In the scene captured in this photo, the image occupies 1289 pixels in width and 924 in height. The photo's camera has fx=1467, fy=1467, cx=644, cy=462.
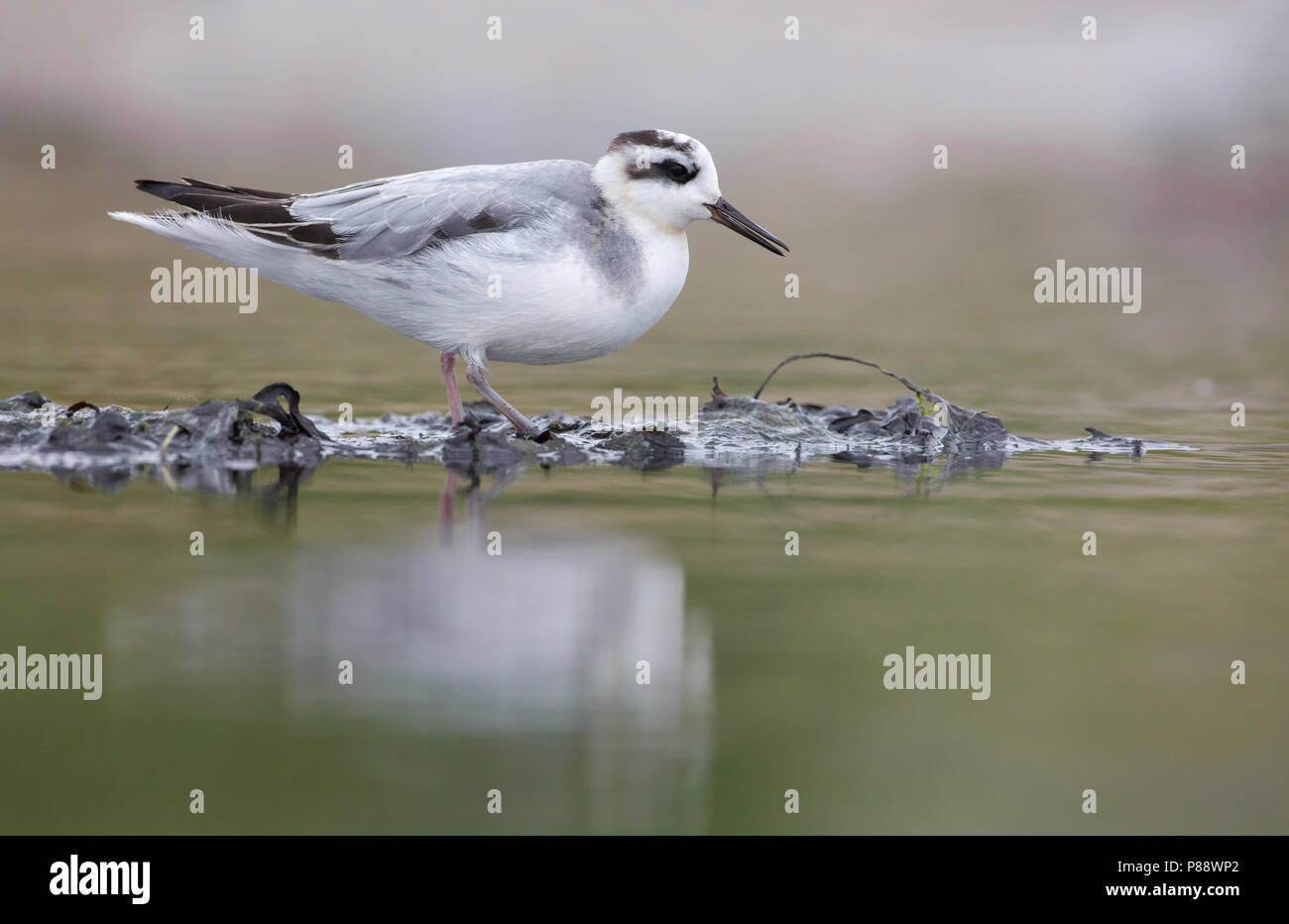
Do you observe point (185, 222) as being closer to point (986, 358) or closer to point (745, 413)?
point (745, 413)

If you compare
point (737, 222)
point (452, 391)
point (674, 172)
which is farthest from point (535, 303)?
point (737, 222)

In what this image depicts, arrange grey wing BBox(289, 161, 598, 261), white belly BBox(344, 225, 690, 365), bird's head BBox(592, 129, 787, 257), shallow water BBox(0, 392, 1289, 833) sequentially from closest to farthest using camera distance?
1. shallow water BBox(0, 392, 1289, 833)
2. white belly BBox(344, 225, 690, 365)
3. grey wing BBox(289, 161, 598, 261)
4. bird's head BBox(592, 129, 787, 257)

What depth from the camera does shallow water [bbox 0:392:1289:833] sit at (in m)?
4.60

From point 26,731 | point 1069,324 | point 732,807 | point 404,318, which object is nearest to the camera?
point 732,807

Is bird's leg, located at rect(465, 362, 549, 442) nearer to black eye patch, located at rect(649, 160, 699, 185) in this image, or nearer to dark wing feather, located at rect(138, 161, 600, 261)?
dark wing feather, located at rect(138, 161, 600, 261)

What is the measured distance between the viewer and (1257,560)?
726 cm

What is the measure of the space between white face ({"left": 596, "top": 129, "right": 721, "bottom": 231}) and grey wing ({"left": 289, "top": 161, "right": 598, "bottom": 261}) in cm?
19

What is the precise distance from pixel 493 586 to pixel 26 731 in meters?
2.02

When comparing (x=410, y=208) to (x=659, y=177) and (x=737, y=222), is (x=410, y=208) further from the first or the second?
(x=737, y=222)

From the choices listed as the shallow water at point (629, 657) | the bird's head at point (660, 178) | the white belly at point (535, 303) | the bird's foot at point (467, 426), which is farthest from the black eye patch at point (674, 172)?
the shallow water at point (629, 657)

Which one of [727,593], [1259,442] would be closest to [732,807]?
[727,593]

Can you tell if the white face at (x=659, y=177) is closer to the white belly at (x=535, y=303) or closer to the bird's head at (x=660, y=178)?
the bird's head at (x=660, y=178)

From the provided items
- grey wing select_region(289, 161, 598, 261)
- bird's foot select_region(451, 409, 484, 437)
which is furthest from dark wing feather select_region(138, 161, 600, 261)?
→ bird's foot select_region(451, 409, 484, 437)

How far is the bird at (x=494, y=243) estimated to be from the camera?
927 centimetres
